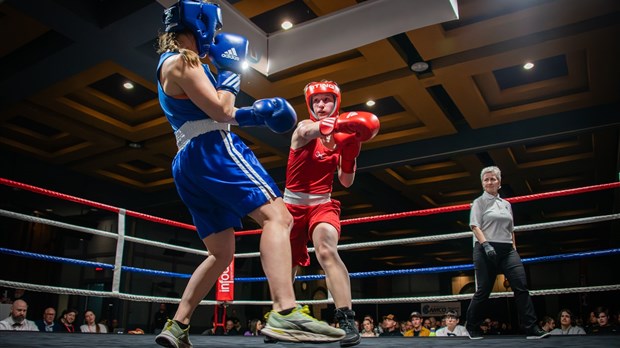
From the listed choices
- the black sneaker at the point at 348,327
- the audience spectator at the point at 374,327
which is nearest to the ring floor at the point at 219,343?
the black sneaker at the point at 348,327

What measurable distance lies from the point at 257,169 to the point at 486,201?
1870 mm

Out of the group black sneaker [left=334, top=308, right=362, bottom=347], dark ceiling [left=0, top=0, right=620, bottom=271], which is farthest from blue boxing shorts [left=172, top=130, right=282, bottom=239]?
dark ceiling [left=0, top=0, right=620, bottom=271]

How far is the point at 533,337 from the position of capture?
8.24ft

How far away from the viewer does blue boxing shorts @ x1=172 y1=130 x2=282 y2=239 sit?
145 centimetres

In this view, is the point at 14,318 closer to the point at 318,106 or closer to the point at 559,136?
the point at 318,106

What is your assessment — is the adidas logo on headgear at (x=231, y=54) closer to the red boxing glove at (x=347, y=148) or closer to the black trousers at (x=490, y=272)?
the red boxing glove at (x=347, y=148)

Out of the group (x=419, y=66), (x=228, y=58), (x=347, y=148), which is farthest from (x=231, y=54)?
(x=419, y=66)

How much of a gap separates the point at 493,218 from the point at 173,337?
2000mm

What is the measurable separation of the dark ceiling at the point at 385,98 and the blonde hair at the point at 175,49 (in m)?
2.54

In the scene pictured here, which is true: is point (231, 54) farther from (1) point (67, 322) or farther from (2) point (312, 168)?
(1) point (67, 322)

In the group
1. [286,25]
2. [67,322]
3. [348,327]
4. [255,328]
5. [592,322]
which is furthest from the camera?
[255,328]

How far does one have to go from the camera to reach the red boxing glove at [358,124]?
1.87m

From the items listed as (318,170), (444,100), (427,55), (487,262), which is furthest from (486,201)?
(444,100)

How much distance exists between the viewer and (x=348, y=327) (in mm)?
1849
